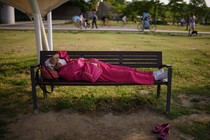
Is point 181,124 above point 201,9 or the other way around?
the other way around

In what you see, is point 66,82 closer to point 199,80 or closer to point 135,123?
point 135,123

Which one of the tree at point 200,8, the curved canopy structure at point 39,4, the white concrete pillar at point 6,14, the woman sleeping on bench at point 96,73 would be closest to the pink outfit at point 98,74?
the woman sleeping on bench at point 96,73

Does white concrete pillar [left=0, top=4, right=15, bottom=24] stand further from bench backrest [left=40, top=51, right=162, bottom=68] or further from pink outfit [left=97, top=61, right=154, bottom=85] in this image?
pink outfit [left=97, top=61, right=154, bottom=85]

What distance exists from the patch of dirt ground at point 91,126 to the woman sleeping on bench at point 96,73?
686 millimetres

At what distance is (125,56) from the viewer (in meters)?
5.45

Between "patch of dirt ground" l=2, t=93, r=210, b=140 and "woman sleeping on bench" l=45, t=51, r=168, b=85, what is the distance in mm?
686

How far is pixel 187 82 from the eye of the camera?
705 cm

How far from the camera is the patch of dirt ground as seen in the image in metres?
4.00

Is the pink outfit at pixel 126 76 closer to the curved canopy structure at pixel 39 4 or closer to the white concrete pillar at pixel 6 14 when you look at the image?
the curved canopy structure at pixel 39 4

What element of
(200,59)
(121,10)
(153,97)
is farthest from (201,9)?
(153,97)

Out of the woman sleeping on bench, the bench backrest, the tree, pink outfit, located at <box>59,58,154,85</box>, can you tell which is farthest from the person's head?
the tree

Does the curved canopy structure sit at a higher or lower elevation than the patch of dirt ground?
higher

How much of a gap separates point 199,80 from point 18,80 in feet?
16.9

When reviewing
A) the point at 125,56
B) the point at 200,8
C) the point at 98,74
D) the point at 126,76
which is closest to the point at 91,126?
the point at 98,74
